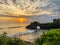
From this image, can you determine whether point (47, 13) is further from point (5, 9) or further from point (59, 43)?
point (59, 43)

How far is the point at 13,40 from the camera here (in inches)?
234

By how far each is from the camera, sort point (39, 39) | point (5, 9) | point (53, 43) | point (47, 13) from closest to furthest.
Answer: point (53, 43)
point (39, 39)
point (5, 9)
point (47, 13)

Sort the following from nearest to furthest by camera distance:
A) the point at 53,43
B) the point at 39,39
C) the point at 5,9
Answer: the point at 53,43, the point at 39,39, the point at 5,9

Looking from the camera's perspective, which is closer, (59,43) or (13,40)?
(59,43)

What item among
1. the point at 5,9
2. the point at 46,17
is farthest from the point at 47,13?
the point at 5,9

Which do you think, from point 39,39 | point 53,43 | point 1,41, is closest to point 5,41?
point 1,41

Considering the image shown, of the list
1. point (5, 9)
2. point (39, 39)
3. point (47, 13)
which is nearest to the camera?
point (39, 39)

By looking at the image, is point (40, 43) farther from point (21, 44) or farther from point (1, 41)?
point (1, 41)

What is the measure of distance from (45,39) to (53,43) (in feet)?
0.85

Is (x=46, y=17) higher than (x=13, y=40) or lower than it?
lower

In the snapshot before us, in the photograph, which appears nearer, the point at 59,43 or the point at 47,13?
the point at 59,43

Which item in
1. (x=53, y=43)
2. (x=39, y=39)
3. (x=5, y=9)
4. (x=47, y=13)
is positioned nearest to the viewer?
(x=53, y=43)

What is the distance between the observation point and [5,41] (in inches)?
226

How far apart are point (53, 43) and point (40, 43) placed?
1.39 ft
